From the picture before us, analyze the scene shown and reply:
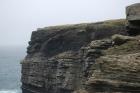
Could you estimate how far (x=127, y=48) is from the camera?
29938mm

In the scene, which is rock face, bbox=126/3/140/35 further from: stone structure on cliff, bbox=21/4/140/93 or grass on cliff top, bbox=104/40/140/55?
grass on cliff top, bbox=104/40/140/55

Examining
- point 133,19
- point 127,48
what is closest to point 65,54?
point 133,19

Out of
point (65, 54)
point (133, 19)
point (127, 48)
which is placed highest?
point (133, 19)

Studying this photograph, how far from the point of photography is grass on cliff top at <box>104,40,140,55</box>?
29391 mm

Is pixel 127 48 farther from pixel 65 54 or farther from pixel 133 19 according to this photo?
pixel 65 54

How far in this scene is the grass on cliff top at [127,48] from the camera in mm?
29391

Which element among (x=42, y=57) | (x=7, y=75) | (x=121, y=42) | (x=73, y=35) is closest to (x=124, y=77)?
(x=121, y=42)

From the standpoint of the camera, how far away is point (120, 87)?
26.7 m

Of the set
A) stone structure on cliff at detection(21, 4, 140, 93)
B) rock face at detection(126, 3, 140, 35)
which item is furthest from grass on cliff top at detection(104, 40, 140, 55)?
stone structure on cliff at detection(21, 4, 140, 93)

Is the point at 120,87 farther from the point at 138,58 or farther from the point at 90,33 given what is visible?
the point at 90,33

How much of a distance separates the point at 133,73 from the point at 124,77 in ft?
2.04

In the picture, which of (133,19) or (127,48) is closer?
(127,48)

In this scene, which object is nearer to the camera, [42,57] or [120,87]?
[120,87]

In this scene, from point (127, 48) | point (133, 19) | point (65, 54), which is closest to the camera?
point (127, 48)
